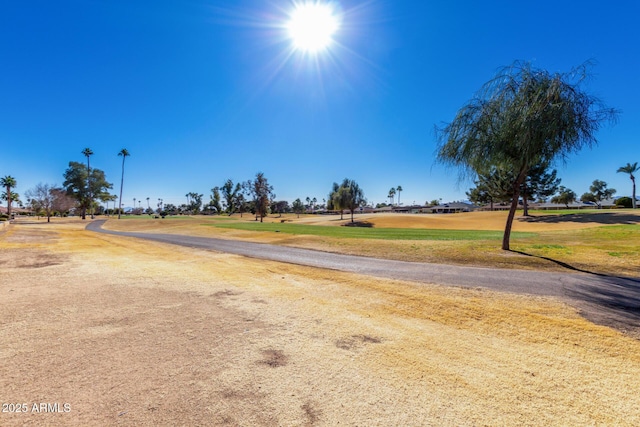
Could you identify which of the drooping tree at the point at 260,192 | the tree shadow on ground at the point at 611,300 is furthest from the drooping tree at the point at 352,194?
the tree shadow on ground at the point at 611,300

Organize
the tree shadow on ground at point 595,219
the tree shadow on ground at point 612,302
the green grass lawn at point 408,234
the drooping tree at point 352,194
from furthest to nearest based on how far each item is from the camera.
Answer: the drooping tree at point 352,194 → the tree shadow on ground at point 595,219 → the green grass lawn at point 408,234 → the tree shadow on ground at point 612,302

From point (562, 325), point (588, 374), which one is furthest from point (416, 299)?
point (588, 374)

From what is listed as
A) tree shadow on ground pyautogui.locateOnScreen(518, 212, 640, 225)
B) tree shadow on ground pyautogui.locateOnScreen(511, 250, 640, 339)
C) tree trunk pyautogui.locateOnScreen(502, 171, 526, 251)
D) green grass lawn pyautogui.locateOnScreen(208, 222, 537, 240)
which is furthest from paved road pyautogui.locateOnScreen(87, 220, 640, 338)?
tree shadow on ground pyautogui.locateOnScreen(518, 212, 640, 225)

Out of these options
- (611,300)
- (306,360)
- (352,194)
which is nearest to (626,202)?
(352,194)

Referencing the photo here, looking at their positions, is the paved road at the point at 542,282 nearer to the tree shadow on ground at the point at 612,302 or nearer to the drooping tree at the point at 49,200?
the tree shadow on ground at the point at 612,302

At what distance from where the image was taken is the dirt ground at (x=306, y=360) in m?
2.77

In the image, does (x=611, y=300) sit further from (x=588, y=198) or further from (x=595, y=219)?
(x=588, y=198)

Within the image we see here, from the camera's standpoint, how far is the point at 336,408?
2826 mm

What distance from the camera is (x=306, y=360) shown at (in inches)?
150

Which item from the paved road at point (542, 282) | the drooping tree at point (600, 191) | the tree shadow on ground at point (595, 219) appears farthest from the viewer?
the drooping tree at point (600, 191)

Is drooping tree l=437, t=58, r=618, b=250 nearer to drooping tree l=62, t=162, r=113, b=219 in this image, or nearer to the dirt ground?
the dirt ground

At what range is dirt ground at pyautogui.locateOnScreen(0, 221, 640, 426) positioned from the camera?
9.07ft

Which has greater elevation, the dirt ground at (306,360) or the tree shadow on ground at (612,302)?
the tree shadow on ground at (612,302)

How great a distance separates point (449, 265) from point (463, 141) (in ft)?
19.3
